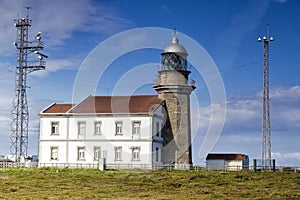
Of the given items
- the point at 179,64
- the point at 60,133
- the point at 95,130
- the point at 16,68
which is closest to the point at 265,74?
the point at 179,64

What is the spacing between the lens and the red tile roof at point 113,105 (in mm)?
43031

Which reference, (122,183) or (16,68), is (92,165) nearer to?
(16,68)

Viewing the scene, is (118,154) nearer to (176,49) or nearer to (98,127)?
(98,127)

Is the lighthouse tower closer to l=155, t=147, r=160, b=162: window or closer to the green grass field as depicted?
l=155, t=147, r=160, b=162: window

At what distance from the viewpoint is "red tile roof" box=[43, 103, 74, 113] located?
4463 cm

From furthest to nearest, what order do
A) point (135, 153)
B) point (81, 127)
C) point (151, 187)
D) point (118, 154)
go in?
Answer: 1. point (81, 127)
2. point (118, 154)
3. point (135, 153)
4. point (151, 187)

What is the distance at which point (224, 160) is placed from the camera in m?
45.5

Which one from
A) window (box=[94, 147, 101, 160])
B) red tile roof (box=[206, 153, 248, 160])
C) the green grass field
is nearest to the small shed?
red tile roof (box=[206, 153, 248, 160])

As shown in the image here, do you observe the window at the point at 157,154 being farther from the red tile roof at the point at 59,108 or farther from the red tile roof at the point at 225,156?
the red tile roof at the point at 59,108

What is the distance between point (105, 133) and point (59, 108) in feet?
16.4

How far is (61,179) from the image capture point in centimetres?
3156

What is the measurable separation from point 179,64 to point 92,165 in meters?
Result: 11.1

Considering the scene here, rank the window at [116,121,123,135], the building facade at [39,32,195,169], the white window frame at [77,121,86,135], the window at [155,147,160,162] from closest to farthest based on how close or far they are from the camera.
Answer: the building facade at [39,32,195,169]
the window at [116,121,123,135]
the window at [155,147,160,162]
the white window frame at [77,121,86,135]

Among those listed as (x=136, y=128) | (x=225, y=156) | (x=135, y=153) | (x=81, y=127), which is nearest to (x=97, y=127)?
(x=81, y=127)
